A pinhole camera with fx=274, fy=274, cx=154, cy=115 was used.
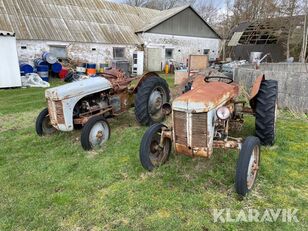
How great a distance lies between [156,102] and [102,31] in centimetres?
1226

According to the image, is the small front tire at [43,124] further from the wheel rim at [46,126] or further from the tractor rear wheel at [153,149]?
the tractor rear wheel at [153,149]

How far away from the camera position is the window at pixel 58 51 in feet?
47.7

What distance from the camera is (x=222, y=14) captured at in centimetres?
2986

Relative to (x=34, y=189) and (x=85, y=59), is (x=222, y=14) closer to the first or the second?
(x=85, y=59)

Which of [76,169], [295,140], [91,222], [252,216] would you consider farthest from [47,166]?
[295,140]

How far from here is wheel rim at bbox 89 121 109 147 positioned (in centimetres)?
446

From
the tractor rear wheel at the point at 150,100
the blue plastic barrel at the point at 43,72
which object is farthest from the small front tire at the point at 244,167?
the blue plastic barrel at the point at 43,72

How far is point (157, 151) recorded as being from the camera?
12.5ft

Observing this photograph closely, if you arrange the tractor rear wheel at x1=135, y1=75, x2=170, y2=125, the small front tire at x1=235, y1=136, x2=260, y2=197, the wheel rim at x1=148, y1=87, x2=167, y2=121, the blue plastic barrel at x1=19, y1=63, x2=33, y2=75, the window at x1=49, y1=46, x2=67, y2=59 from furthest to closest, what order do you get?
the window at x1=49, y1=46, x2=67, y2=59, the blue plastic barrel at x1=19, y1=63, x2=33, y2=75, the wheel rim at x1=148, y1=87, x2=167, y2=121, the tractor rear wheel at x1=135, y1=75, x2=170, y2=125, the small front tire at x1=235, y1=136, x2=260, y2=197

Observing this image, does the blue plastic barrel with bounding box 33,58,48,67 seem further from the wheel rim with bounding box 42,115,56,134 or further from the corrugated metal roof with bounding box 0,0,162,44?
the wheel rim with bounding box 42,115,56,134

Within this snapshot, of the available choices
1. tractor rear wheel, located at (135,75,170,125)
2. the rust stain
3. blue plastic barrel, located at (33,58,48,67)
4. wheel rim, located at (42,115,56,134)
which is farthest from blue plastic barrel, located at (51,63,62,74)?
the rust stain

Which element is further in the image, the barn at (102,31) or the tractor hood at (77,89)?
the barn at (102,31)

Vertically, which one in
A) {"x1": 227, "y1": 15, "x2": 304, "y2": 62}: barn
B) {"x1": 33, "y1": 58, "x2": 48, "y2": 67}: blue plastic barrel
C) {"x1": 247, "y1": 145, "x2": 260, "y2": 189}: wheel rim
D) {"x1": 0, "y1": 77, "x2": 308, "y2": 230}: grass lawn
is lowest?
{"x1": 0, "y1": 77, "x2": 308, "y2": 230}: grass lawn

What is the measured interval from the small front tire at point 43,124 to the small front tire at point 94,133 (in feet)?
3.89
